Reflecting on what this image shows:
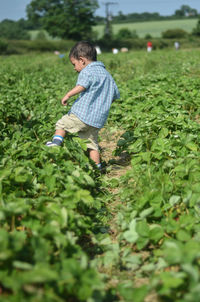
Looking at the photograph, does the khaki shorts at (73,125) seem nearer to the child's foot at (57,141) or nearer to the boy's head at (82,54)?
the child's foot at (57,141)

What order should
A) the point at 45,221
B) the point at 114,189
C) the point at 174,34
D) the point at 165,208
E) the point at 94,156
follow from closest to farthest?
1. the point at 45,221
2. the point at 165,208
3. the point at 114,189
4. the point at 94,156
5. the point at 174,34

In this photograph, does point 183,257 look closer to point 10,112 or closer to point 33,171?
point 33,171

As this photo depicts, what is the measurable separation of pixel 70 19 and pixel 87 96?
57.2 m

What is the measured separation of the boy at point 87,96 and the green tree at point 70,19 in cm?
5440

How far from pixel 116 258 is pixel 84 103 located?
6.08ft

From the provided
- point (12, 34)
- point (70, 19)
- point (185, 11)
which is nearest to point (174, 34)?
point (70, 19)

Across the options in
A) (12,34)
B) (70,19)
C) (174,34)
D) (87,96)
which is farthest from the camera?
(12,34)

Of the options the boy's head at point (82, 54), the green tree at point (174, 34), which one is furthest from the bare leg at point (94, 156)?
the green tree at point (174, 34)

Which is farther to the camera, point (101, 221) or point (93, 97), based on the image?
point (93, 97)

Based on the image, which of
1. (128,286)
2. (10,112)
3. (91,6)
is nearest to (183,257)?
(128,286)

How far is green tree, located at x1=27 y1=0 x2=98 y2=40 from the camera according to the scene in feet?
184

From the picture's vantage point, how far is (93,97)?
3623 mm

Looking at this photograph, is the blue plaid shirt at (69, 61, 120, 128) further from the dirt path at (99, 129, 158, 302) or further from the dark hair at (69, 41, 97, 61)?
the dirt path at (99, 129, 158, 302)

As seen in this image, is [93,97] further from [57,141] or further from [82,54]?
[57,141]
